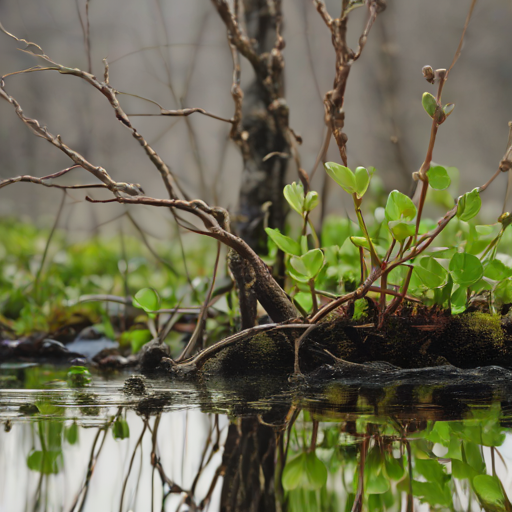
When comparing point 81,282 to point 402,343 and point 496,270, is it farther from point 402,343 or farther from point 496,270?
point 496,270

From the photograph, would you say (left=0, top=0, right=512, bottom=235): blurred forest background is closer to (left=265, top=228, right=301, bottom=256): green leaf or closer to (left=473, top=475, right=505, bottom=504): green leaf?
(left=265, top=228, right=301, bottom=256): green leaf

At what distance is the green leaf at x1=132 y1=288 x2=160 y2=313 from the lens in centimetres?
84

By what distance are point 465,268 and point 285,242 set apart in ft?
0.91

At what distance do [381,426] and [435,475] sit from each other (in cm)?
11

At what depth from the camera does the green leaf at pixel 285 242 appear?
68 cm

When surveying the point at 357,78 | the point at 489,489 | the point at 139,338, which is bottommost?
the point at 489,489

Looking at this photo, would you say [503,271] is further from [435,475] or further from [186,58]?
[186,58]

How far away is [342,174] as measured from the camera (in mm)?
581

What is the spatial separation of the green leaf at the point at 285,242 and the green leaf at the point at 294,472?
1.23ft

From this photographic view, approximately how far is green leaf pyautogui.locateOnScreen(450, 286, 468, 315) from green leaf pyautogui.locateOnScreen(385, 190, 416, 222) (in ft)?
0.56

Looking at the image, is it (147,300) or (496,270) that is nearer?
(496,270)

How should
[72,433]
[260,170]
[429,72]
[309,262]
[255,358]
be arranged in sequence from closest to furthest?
[72,433]
[429,72]
[309,262]
[255,358]
[260,170]

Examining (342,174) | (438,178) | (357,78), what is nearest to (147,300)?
(342,174)

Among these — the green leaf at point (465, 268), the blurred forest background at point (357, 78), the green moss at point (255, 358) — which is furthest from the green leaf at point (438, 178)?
the blurred forest background at point (357, 78)
